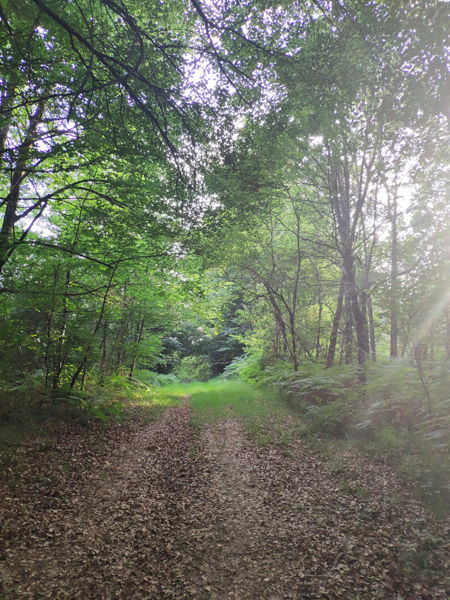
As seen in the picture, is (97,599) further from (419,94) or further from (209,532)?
(419,94)

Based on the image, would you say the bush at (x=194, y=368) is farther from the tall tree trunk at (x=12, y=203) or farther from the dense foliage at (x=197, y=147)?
the tall tree trunk at (x=12, y=203)

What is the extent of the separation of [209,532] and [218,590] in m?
0.96

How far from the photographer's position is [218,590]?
9.93ft

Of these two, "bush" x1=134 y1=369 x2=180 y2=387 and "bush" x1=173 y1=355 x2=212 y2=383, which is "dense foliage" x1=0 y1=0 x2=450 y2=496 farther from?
"bush" x1=173 y1=355 x2=212 y2=383

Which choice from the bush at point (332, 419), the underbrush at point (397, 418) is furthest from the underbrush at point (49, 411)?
the underbrush at point (397, 418)

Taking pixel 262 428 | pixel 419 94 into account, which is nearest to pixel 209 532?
pixel 262 428

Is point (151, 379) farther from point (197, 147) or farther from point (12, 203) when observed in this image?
point (197, 147)

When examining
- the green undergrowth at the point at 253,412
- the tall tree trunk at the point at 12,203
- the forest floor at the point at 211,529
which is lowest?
the forest floor at the point at 211,529

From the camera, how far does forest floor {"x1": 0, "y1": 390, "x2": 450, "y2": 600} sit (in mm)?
3027

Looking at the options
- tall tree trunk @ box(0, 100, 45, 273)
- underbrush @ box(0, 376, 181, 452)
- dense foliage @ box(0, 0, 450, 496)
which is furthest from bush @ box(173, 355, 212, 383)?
tall tree trunk @ box(0, 100, 45, 273)

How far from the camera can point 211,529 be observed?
404cm

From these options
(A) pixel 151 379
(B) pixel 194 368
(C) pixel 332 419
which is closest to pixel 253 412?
(C) pixel 332 419

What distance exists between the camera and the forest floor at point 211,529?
3027mm

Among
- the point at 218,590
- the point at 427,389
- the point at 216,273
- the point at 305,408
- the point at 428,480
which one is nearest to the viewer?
the point at 218,590
